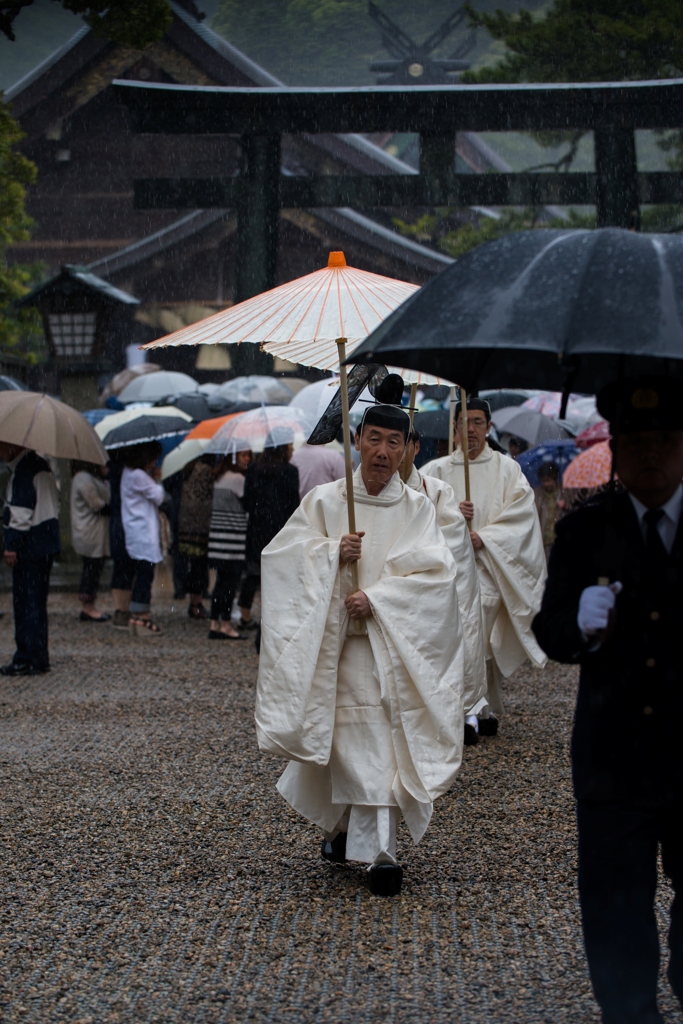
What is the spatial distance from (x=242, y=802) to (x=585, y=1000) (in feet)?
7.65

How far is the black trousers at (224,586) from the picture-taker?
10109 mm

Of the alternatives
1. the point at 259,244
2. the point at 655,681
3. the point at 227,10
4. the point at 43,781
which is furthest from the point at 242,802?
the point at 227,10

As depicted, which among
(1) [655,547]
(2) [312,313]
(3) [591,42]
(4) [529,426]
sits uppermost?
(3) [591,42]

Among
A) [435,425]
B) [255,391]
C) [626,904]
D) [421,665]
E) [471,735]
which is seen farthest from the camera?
[255,391]

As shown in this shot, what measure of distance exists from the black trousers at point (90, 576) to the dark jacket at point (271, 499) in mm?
2446

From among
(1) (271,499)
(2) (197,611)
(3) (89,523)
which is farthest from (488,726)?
(3) (89,523)

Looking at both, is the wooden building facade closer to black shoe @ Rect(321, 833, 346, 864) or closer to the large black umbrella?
black shoe @ Rect(321, 833, 346, 864)

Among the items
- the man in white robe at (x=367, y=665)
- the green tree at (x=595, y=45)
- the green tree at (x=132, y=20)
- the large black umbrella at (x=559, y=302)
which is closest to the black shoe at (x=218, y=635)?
the green tree at (x=132, y=20)

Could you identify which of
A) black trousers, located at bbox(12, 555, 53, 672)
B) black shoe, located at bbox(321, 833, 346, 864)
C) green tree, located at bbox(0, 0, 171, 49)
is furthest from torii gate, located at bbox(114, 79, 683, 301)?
black shoe, located at bbox(321, 833, 346, 864)

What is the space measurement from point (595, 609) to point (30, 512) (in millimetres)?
6115

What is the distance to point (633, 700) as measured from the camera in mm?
2600

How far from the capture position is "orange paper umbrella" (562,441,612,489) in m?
8.45

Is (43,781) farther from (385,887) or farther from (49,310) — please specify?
(49,310)

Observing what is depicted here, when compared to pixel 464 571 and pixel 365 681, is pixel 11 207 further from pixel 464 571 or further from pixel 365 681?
pixel 365 681
